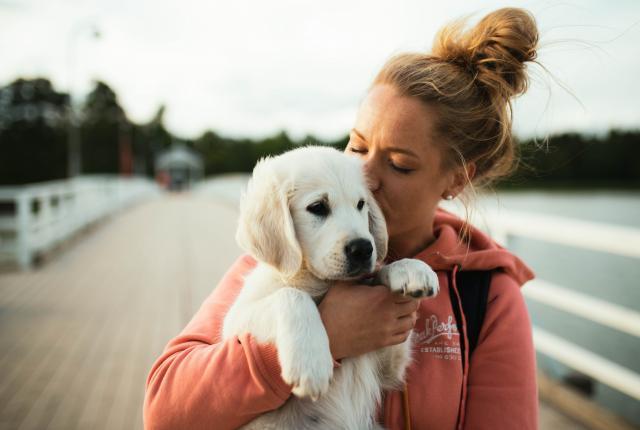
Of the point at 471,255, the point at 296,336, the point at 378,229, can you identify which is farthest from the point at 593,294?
the point at 296,336

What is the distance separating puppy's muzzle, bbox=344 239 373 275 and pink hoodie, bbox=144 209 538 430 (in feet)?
1.21

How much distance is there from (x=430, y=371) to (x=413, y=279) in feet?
1.39

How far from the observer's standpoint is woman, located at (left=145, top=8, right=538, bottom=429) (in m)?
1.61

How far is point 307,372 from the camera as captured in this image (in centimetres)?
148

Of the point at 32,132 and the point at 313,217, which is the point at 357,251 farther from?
the point at 32,132

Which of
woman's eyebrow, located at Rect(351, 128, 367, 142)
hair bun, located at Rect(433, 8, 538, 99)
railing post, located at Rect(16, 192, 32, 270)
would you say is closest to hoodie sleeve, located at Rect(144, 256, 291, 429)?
woman's eyebrow, located at Rect(351, 128, 367, 142)

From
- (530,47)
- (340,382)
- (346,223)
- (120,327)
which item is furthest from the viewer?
(120,327)

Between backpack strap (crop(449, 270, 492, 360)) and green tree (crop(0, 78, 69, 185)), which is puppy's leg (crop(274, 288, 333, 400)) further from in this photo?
green tree (crop(0, 78, 69, 185))

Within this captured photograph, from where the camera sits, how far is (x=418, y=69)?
214 centimetres

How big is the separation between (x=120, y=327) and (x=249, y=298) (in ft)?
15.6

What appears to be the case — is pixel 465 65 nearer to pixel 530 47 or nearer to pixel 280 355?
pixel 530 47

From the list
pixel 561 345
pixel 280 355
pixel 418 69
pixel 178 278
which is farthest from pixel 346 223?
pixel 178 278

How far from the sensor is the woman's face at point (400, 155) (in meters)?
2.03

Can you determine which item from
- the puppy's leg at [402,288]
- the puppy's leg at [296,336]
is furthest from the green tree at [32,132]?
the puppy's leg at [402,288]
